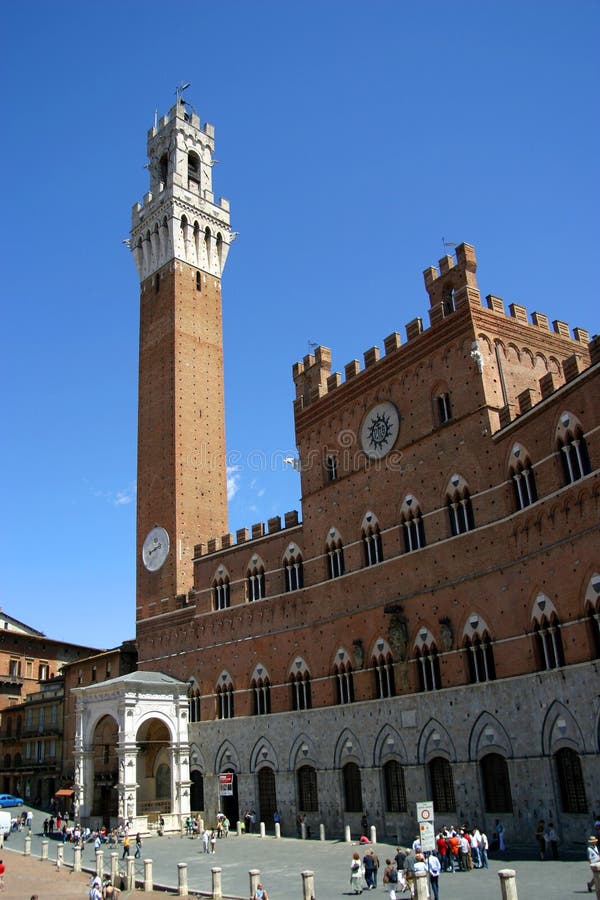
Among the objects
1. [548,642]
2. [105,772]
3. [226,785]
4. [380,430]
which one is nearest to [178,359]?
[380,430]

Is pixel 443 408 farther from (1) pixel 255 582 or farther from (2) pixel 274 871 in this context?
(2) pixel 274 871

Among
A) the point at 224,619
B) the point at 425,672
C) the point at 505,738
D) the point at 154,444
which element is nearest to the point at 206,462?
the point at 154,444

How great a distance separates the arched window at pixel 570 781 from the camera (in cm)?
2292

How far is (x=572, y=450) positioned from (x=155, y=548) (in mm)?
26674

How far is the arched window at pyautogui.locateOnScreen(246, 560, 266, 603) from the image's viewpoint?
38438mm

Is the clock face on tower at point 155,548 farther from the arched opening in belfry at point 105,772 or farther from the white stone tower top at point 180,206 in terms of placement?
the white stone tower top at point 180,206

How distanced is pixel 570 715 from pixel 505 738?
10.4 feet

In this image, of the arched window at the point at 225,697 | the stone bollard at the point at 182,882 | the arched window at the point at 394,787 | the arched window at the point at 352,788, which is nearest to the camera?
the stone bollard at the point at 182,882

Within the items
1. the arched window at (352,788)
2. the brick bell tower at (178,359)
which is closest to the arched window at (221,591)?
the brick bell tower at (178,359)

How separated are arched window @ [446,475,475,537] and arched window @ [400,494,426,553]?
152 cm

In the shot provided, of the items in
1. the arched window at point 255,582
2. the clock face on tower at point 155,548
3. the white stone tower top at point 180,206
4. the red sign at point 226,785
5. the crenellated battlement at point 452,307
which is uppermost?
the white stone tower top at point 180,206

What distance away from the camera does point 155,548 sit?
4450 cm

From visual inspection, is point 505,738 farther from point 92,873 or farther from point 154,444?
point 154,444

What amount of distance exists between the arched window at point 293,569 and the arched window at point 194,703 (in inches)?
314
